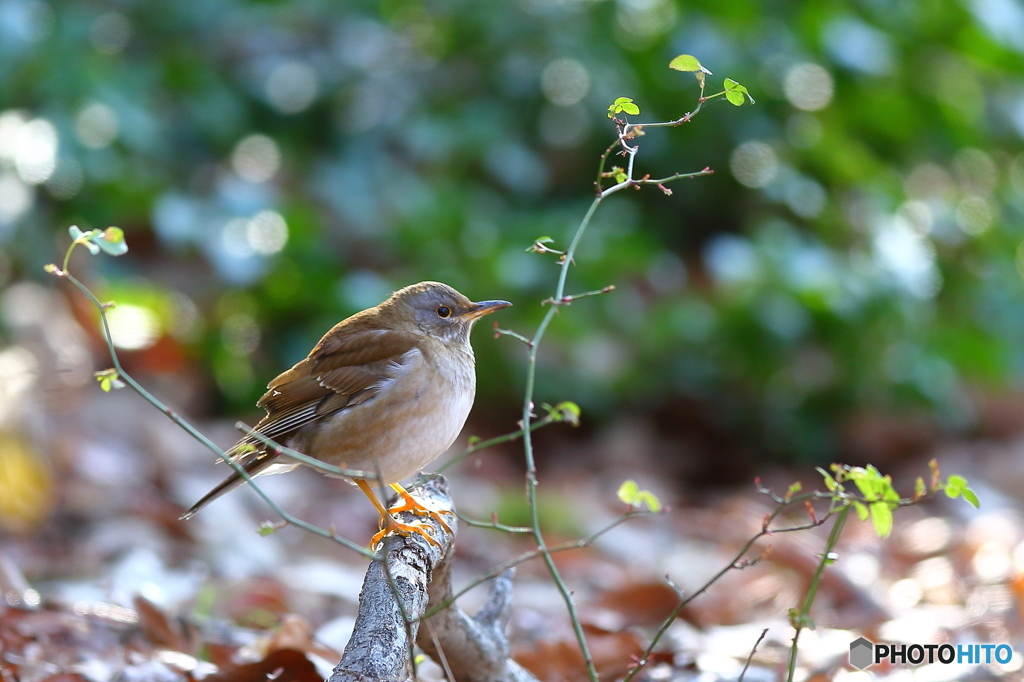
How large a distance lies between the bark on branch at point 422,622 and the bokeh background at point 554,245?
6.85 ft

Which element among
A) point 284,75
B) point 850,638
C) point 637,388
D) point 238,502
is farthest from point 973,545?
point 284,75

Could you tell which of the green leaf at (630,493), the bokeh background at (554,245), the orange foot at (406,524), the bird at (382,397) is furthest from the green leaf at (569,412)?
the bokeh background at (554,245)

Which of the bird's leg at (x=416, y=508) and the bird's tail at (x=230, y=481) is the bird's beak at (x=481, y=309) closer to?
the bird's leg at (x=416, y=508)

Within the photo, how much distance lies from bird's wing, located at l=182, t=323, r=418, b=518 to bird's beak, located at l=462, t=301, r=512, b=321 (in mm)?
311

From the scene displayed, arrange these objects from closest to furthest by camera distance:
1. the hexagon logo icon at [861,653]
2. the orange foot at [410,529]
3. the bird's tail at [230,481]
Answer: the orange foot at [410,529], the bird's tail at [230,481], the hexagon logo icon at [861,653]

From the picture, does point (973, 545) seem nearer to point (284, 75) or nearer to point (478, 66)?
point (478, 66)

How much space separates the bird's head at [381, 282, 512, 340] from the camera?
416 cm

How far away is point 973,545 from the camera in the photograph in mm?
5734

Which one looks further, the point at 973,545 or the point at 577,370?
the point at 577,370

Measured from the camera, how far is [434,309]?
13.8 ft

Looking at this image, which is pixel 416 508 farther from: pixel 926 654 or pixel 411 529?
pixel 926 654

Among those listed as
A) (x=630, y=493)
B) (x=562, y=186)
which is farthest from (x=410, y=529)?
(x=562, y=186)

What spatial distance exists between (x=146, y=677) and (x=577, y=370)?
4.49 meters

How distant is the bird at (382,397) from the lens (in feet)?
11.7
